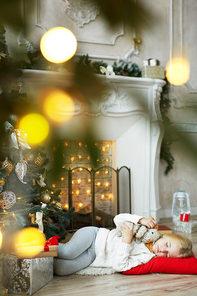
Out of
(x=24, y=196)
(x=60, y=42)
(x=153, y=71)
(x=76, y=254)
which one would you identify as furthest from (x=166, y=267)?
(x=153, y=71)

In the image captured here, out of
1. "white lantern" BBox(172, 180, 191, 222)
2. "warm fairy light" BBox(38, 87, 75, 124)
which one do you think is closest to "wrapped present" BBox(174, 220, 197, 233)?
"white lantern" BBox(172, 180, 191, 222)

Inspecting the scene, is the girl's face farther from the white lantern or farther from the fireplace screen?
the white lantern

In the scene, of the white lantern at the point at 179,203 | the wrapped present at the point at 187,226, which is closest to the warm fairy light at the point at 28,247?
the wrapped present at the point at 187,226

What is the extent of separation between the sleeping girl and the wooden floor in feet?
0.22

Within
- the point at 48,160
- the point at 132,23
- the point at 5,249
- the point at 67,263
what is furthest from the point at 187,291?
the point at 132,23

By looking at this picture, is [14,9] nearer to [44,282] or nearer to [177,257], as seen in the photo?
[44,282]

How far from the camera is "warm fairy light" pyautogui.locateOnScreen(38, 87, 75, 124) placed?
0.35 metres

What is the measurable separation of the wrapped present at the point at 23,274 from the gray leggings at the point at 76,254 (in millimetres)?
141

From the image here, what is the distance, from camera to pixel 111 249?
5.67 ft

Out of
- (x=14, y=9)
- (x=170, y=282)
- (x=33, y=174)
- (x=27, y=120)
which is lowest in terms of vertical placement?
(x=170, y=282)

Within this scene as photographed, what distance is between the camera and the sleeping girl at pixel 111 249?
1.65 meters

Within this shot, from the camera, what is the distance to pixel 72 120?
15.9 inches

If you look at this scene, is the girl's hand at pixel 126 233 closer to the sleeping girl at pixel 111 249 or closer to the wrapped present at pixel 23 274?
the sleeping girl at pixel 111 249

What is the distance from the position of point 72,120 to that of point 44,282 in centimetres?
141
